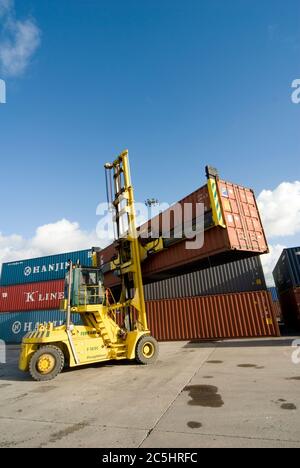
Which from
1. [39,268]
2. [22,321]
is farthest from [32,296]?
[39,268]

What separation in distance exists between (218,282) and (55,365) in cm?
1137

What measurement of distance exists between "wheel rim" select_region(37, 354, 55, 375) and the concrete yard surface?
16.6 inches

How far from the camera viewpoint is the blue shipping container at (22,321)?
76.7ft

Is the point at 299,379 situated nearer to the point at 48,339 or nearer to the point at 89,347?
the point at 89,347

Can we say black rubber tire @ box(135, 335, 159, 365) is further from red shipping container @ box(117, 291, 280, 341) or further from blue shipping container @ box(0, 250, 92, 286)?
blue shipping container @ box(0, 250, 92, 286)

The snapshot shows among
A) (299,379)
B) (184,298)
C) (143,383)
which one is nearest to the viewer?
(299,379)

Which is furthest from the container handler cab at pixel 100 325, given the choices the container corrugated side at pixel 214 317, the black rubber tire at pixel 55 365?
the container corrugated side at pixel 214 317

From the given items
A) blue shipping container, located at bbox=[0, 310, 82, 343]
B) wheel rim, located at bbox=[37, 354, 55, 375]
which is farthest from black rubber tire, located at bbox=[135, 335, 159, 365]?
blue shipping container, located at bbox=[0, 310, 82, 343]

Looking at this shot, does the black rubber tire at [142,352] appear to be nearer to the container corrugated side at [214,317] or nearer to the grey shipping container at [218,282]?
the container corrugated side at [214,317]

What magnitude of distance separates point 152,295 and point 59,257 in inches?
505

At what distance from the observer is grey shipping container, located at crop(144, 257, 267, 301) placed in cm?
1547

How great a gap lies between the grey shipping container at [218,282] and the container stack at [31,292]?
10100 millimetres

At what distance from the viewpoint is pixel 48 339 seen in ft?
26.1

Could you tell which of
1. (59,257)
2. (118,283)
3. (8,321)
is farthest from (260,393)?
(8,321)
